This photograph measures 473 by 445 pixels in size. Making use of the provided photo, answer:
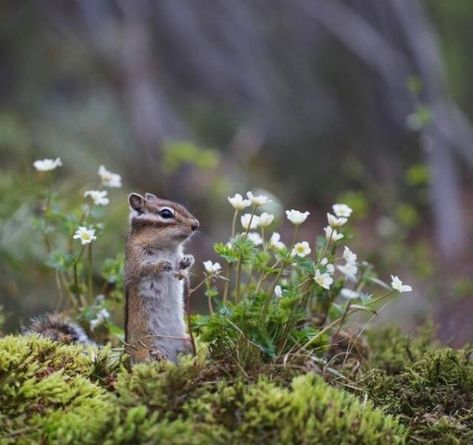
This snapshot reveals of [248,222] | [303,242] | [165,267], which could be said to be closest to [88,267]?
[165,267]

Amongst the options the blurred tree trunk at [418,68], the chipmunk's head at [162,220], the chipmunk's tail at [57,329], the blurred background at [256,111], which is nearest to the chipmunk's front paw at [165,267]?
the chipmunk's head at [162,220]

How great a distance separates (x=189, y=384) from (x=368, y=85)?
9890 mm

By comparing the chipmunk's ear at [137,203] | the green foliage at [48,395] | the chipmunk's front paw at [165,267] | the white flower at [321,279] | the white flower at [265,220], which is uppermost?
the chipmunk's ear at [137,203]

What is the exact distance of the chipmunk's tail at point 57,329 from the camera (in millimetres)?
3836

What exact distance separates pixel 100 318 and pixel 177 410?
141cm

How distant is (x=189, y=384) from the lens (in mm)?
2926

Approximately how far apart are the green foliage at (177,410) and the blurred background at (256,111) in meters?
3.78

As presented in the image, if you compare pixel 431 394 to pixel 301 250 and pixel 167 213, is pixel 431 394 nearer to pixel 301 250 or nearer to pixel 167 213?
pixel 301 250

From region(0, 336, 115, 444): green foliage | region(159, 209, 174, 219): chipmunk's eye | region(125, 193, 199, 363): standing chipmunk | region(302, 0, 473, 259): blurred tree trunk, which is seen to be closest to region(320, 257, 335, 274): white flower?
region(125, 193, 199, 363): standing chipmunk

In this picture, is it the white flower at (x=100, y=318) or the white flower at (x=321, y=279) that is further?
the white flower at (x=100, y=318)

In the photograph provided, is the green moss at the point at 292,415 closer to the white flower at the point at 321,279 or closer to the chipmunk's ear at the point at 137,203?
the white flower at the point at 321,279

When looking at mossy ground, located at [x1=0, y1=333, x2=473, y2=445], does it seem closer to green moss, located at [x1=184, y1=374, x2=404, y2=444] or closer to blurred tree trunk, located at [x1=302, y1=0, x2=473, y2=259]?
green moss, located at [x1=184, y1=374, x2=404, y2=444]

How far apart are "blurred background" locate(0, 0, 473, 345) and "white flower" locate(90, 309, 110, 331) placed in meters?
2.63

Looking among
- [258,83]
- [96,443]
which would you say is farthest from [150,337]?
[258,83]
